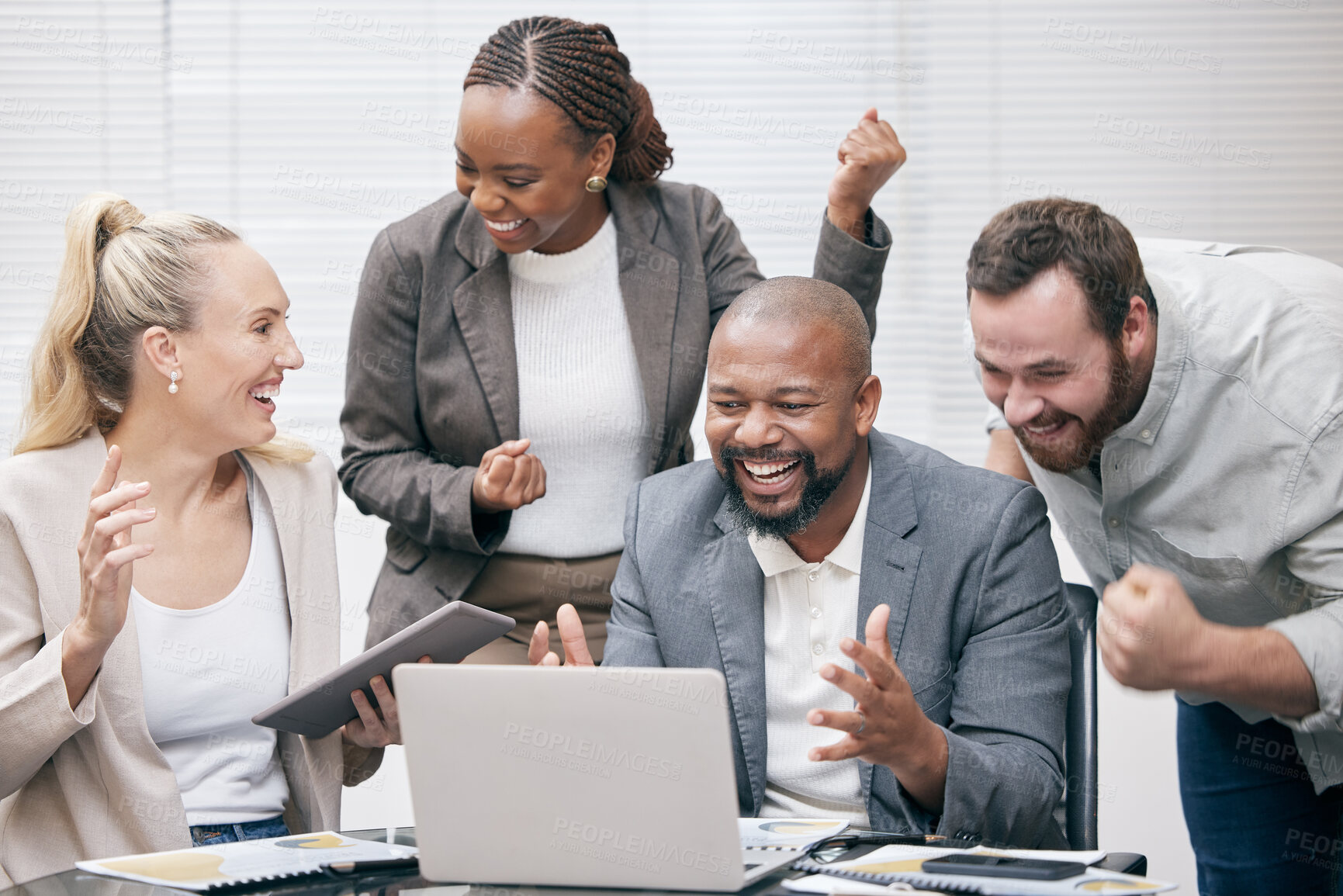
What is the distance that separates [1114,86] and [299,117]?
7.96 feet

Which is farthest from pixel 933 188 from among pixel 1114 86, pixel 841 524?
pixel 841 524

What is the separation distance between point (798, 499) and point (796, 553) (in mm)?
132

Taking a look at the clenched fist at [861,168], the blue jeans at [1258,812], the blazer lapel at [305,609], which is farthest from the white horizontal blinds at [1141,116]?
the blazer lapel at [305,609]

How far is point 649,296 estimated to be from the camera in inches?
93.0

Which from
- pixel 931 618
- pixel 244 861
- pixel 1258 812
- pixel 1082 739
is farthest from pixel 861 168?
pixel 244 861

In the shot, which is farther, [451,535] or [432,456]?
[432,456]

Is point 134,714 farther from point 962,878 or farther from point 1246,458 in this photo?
point 1246,458

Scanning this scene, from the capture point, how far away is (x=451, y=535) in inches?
87.3

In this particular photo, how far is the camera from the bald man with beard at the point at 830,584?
1.82 meters

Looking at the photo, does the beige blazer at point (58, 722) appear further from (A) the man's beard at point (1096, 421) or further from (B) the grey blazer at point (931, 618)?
(A) the man's beard at point (1096, 421)

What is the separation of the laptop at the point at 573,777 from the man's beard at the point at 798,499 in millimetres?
714

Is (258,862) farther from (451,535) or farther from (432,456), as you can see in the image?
(432,456)

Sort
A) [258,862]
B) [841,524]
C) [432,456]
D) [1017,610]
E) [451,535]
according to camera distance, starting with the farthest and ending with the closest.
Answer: [432,456]
[451,535]
[841,524]
[1017,610]
[258,862]

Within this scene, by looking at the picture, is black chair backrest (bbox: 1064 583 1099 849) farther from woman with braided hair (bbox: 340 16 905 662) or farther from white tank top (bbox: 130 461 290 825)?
white tank top (bbox: 130 461 290 825)
